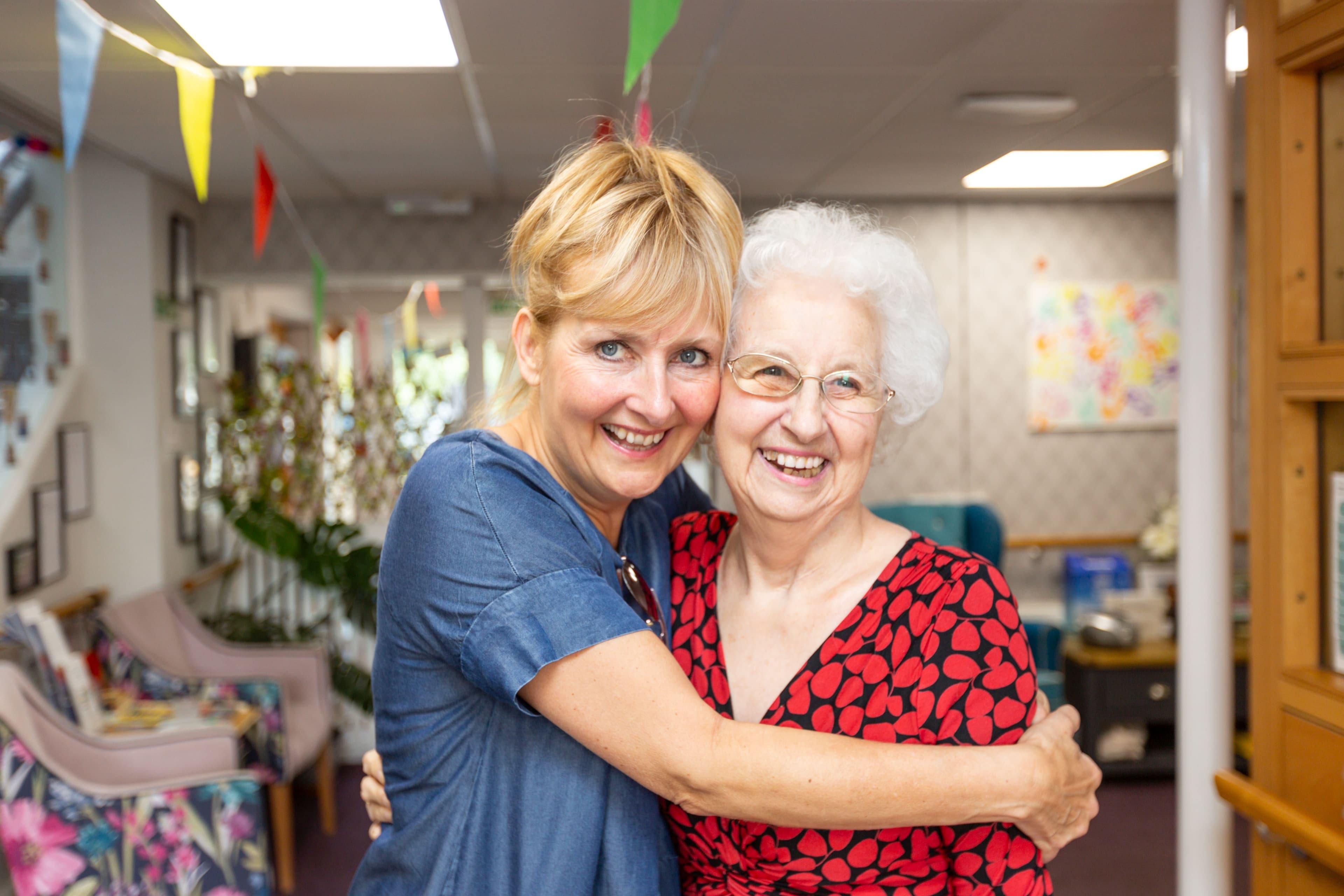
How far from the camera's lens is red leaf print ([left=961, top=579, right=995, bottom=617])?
1.17 metres

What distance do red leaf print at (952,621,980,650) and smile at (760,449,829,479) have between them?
0.82ft

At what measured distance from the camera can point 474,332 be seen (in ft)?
16.7

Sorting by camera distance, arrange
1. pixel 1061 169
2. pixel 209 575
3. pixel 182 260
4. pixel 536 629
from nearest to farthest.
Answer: pixel 536 629 < pixel 1061 169 < pixel 182 260 < pixel 209 575

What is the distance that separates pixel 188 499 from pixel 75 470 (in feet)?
2.28

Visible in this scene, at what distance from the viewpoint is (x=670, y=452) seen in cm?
126

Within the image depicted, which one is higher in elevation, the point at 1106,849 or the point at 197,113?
the point at 197,113

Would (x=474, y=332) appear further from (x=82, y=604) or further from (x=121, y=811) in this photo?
(x=121, y=811)

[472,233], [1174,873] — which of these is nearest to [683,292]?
[1174,873]

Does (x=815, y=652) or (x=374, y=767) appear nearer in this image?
(x=815, y=652)

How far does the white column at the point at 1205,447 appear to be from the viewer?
1936 millimetres

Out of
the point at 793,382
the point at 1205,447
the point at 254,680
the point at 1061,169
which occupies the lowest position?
the point at 254,680

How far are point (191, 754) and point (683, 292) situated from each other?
271cm

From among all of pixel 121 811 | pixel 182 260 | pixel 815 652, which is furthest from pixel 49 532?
pixel 815 652

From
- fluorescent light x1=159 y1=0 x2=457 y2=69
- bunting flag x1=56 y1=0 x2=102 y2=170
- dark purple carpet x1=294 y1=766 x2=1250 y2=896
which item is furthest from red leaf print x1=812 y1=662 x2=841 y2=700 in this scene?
dark purple carpet x1=294 y1=766 x2=1250 y2=896
